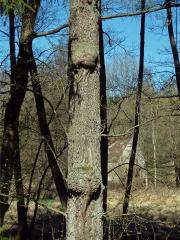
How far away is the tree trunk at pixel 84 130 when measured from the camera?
4.87 metres

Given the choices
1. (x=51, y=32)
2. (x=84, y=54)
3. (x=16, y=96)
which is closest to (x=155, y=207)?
(x=16, y=96)

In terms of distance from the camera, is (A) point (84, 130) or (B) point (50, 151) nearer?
(A) point (84, 130)

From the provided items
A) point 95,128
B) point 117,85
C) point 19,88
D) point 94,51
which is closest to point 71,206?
point 95,128

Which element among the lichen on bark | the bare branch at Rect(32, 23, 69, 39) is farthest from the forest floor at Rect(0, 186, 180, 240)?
the lichen on bark

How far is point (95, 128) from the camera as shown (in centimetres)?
505

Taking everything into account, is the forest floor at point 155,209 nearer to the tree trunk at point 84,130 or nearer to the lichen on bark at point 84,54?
the tree trunk at point 84,130

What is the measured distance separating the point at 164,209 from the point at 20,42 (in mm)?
10140

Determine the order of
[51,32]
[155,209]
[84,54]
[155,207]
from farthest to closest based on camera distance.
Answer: [155,209]
[155,207]
[51,32]
[84,54]

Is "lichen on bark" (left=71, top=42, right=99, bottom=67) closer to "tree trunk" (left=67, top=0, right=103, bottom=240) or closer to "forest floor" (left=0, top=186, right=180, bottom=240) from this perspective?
"tree trunk" (left=67, top=0, right=103, bottom=240)

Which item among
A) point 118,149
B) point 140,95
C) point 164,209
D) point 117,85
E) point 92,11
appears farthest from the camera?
point 118,149

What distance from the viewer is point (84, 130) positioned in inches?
197

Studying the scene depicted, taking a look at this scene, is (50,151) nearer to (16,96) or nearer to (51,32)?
(16,96)

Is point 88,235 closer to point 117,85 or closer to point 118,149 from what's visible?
point 117,85

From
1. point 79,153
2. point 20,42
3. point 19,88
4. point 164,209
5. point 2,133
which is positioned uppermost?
point 20,42
